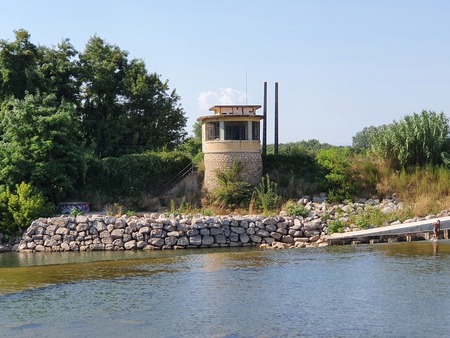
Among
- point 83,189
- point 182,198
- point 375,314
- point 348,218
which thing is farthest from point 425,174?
point 375,314

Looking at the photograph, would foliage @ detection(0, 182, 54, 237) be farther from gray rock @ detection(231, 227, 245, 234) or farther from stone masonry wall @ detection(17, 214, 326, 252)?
gray rock @ detection(231, 227, 245, 234)

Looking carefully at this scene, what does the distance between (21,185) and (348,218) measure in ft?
50.9

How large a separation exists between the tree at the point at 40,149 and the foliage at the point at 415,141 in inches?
662

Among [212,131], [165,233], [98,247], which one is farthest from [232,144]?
[98,247]

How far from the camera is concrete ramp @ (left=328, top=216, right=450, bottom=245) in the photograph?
2627 centimetres

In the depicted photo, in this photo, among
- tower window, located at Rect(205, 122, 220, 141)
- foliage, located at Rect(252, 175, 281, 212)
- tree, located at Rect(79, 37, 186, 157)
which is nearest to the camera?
foliage, located at Rect(252, 175, 281, 212)

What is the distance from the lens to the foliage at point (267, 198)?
3278 centimetres

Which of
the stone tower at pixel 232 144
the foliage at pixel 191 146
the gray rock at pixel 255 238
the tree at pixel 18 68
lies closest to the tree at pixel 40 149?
the tree at pixel 18 68

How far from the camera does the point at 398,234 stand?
26.3 metres

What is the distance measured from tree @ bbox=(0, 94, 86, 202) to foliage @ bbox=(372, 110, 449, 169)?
55.2 ft

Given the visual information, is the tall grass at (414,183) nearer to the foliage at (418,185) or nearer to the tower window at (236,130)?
the foliage at (418,185)

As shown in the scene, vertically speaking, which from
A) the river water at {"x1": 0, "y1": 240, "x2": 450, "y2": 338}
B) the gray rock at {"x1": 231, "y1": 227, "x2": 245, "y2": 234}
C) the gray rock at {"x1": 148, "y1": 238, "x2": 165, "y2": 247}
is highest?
the gray rock at {"x1": 231, "y1": 227, "x2": 245, "y2": 234}

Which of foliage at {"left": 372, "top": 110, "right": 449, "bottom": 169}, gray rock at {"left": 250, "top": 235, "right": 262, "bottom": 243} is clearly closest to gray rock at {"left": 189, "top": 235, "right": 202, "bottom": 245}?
gray rock at {"left": 250, "top": 235, "right": 262, "bottom": 243}

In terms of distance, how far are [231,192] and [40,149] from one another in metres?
9.86
